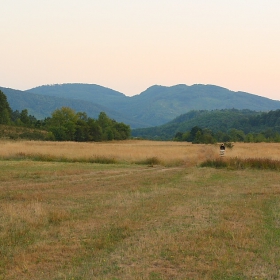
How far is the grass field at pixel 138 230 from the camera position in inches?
317

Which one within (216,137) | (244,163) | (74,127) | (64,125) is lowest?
(244,163)

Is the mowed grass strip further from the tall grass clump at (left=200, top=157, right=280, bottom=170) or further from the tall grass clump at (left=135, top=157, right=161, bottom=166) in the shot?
the tall grass clump at (left=135, top=157, right=161, bottom=166)

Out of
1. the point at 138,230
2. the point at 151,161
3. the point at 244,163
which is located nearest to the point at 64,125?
the point at 151,161

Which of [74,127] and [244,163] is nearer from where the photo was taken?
[244,163]

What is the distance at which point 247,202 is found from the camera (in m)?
15.6

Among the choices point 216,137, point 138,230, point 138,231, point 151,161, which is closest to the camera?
point 138,231

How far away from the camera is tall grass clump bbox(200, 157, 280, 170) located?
2992 cm

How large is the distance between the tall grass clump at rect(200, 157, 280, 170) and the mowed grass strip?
1007cm

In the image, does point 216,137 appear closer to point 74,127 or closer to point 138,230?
point 74,127

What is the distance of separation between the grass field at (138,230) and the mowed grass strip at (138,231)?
0.8 inches

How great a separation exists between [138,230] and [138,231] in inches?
4.9

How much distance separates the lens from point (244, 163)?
30625 millimetres

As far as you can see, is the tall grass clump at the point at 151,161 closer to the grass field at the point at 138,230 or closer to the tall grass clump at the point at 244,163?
the tall grass clump at the point at 244,163

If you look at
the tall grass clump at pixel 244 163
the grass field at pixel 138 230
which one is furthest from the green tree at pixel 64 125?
the grass field at pixel 138 230
